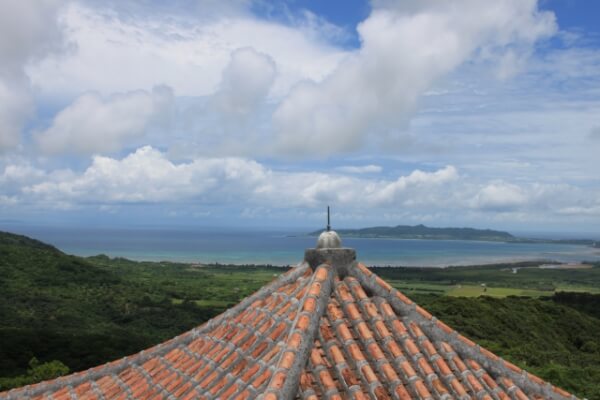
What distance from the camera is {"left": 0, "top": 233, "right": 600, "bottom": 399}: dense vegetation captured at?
32156 millimetres

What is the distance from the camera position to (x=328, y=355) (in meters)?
4.53

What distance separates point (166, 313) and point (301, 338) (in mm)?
66211

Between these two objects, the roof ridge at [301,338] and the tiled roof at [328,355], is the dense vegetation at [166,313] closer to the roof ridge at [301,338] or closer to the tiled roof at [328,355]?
the tiled roof at [328,355]

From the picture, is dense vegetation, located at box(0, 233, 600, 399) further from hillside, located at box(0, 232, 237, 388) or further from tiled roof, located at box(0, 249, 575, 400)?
tiled roof, located at box(0, 249, 575, 400)

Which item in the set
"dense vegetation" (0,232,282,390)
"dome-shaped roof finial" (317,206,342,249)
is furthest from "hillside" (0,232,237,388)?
"dome-shaped roof finial" (317,206,342,249)

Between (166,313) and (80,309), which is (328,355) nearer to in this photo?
(166,313)

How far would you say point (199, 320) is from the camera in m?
64.1

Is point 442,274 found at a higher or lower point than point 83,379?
lower

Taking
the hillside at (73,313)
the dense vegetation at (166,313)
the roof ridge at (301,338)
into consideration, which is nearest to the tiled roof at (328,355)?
the roof ridge at (301,338)

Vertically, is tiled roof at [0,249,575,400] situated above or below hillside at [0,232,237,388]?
above

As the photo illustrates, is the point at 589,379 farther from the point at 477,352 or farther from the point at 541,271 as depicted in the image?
the point at 541,271

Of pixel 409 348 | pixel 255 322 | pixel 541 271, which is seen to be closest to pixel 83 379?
pixel 255 322

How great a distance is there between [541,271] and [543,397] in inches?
5987

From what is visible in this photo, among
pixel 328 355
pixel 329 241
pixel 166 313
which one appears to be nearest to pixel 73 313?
pixel 166 313
